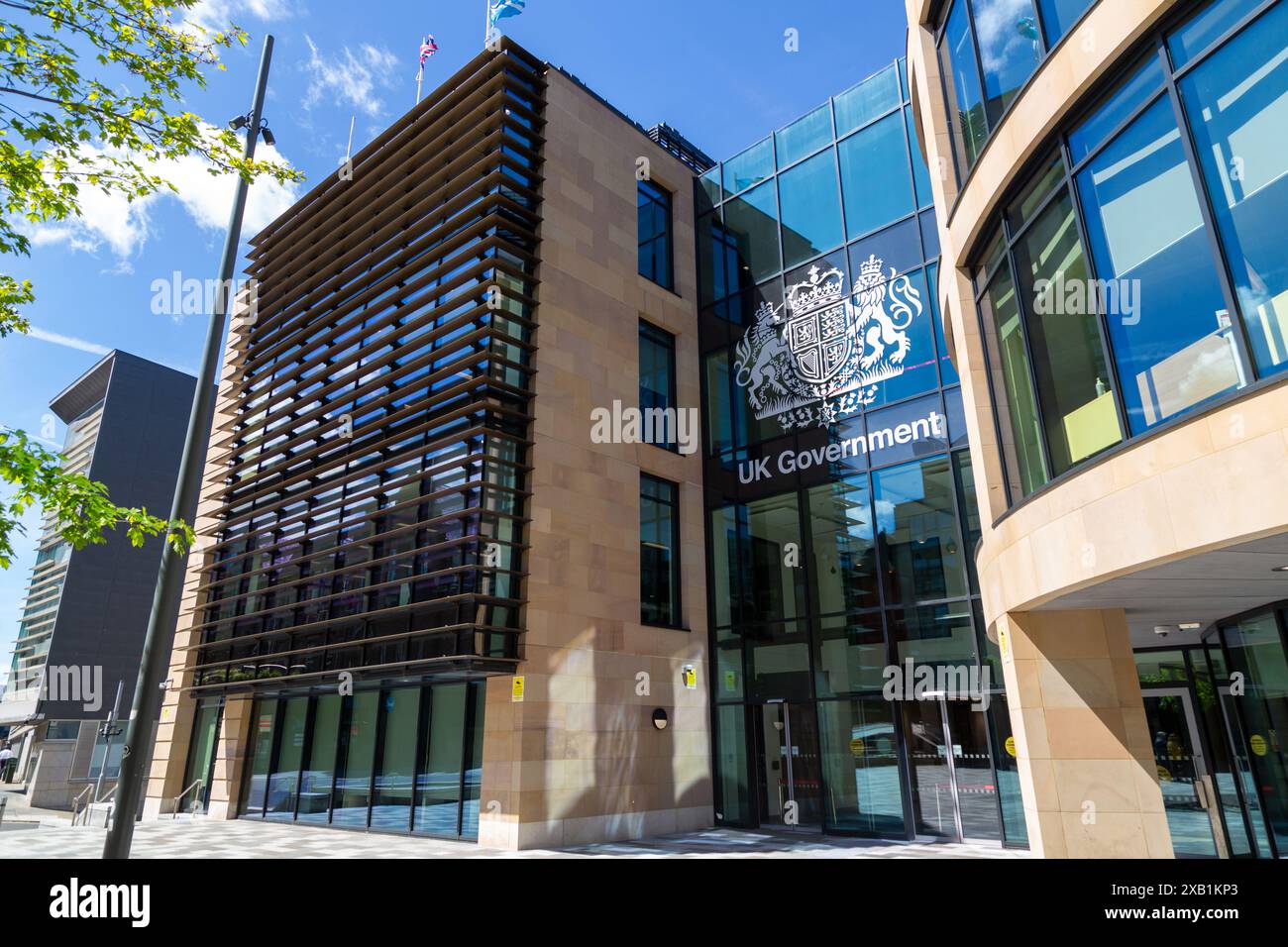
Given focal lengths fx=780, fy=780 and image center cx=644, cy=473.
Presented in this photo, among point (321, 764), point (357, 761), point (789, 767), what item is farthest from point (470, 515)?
point (789, 767)

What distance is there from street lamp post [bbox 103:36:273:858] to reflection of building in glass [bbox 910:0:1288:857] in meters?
9.25

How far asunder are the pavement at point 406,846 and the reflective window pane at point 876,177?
14361 millimetres

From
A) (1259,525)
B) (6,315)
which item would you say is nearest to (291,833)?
(6,315)

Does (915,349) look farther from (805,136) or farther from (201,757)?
(201,757)

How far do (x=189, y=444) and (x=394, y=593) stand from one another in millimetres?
9786

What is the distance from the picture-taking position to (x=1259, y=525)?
618 centimetres

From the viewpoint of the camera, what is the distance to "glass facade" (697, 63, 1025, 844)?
1655cm

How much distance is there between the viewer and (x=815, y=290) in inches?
824

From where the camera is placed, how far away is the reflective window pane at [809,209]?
2097cm

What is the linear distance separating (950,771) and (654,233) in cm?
1640

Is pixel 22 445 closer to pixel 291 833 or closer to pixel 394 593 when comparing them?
pixel 394 593

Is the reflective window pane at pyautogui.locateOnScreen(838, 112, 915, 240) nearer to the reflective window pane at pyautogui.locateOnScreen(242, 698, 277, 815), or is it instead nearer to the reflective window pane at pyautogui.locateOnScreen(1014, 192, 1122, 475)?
the reflective window pane at pyautogui.locateOnScreen(1014, 192, 1122, 475)

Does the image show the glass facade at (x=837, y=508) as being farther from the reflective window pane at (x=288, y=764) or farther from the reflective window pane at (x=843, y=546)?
the reflective window pane at (x=288, y=764)

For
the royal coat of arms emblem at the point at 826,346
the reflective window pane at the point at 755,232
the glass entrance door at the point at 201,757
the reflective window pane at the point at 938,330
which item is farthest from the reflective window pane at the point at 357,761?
the reflective window pane at the point at 938,330
